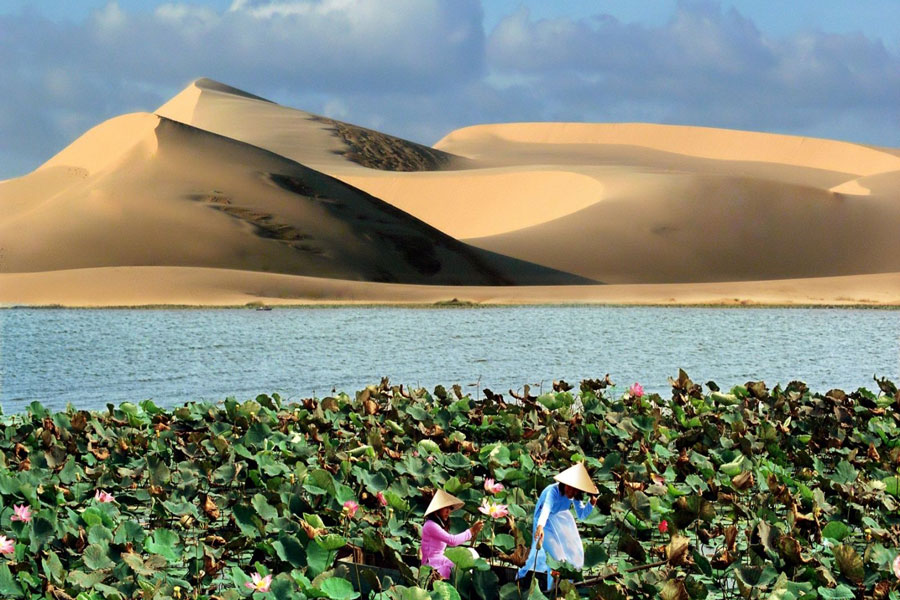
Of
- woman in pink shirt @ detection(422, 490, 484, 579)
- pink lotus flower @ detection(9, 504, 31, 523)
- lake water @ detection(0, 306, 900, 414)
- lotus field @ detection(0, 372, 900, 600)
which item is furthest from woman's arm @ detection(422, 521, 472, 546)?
lake water @ detection(0, 306, 900, 414)

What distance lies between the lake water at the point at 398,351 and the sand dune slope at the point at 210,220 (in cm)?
1763

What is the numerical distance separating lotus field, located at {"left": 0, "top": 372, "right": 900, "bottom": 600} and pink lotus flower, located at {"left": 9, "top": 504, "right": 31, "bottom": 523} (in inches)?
0.7

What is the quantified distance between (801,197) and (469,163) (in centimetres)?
5384

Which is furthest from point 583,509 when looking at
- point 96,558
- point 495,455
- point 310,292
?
point 310,292

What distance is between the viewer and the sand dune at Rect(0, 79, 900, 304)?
51281 millimetres

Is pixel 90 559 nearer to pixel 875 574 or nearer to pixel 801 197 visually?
pixel 875 574

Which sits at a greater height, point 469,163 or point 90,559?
point 469,163

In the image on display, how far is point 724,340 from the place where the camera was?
2791 cm

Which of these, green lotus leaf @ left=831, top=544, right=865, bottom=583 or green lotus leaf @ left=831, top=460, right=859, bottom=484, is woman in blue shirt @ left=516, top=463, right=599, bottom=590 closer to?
green lotus leaf @ left=831, top=544, right=865, bottom=583

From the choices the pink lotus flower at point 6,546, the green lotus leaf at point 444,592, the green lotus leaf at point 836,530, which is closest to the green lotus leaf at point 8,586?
the pink lotus flower at point 6,546

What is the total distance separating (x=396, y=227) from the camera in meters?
66.6

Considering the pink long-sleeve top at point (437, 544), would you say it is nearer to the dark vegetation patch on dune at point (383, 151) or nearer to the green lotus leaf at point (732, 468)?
the green lotus leaf at point (732, 468)

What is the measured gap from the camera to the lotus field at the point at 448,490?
236 inches

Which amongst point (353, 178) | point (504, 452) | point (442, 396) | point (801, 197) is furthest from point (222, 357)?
point (353, 178)
